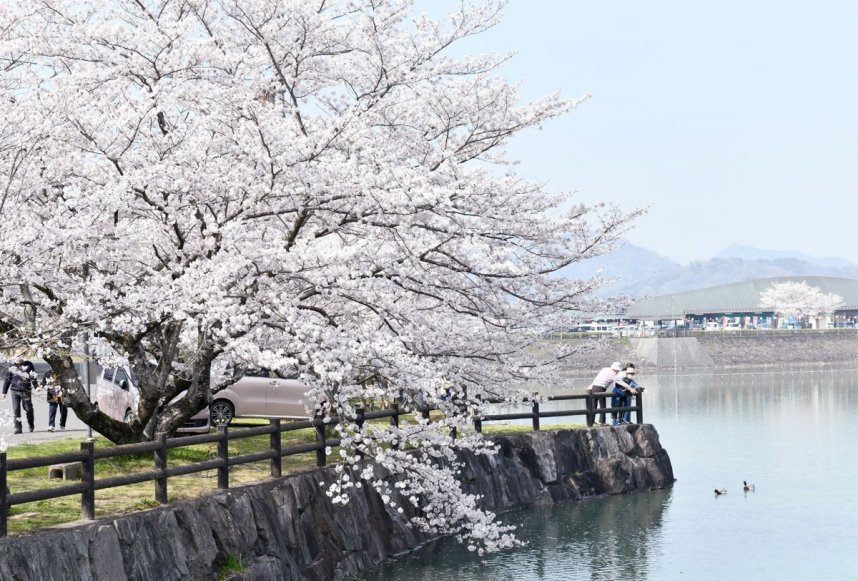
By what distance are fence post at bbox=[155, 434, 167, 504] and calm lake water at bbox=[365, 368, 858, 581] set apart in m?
4.40

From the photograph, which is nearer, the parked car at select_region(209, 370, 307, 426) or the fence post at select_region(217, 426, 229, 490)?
the fence post at select_region(217, 426, 229, 490)

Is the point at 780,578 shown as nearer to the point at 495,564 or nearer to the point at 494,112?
the point at 495,564

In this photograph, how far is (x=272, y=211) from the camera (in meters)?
15.4

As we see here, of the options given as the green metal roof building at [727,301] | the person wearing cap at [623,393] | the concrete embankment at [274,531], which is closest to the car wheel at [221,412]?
the concrete embankment at [274,531]

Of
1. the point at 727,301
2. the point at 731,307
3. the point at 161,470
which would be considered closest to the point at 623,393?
the point at 161,470

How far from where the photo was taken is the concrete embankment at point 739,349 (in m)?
121

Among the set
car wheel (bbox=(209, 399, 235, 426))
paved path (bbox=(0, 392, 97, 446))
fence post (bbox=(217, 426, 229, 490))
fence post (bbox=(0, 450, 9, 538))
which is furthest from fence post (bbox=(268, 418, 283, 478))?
car wheel (bbox=(209, 399, 235, 426))

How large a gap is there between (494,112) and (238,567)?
7753 millimetres

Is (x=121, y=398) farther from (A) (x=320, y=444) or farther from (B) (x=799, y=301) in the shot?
(B) (x=799, y=301)

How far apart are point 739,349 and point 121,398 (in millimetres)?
111143

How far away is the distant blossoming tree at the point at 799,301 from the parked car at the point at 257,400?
14142 centimetres

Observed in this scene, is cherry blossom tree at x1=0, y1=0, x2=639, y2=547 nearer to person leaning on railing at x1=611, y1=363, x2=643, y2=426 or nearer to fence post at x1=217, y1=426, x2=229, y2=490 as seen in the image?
fence post at x1=217, y1=426, x2=229, y2=490

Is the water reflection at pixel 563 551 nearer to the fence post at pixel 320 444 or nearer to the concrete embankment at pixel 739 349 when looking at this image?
the fence post at pixel 320 444

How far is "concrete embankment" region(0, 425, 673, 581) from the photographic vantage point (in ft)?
41.7
